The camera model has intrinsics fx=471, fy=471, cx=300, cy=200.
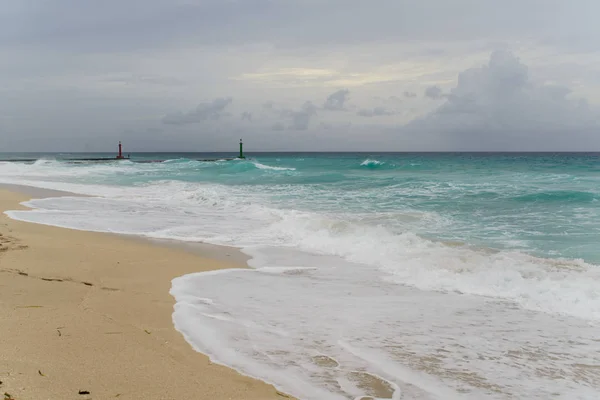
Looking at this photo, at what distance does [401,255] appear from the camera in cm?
789

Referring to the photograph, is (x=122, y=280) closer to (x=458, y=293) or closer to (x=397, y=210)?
(x=458, y=293)

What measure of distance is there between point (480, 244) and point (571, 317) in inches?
161

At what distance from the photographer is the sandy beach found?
2973mm

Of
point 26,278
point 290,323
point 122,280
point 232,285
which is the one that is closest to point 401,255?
point 232,285

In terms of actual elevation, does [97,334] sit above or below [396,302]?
above

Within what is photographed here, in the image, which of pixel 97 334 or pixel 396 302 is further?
pixel 396 302

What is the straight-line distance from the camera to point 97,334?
12.5 ft

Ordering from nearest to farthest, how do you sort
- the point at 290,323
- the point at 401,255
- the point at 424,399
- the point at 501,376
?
the point at 424,399, the point at 501,376, the point at 290,323, the point at 401,255

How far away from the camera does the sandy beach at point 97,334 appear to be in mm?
2973

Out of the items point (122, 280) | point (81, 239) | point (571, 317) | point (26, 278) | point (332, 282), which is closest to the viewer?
point (571, 317)

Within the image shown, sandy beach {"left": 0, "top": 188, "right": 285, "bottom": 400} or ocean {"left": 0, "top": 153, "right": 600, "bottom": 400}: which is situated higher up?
sandy beach {"left": 0, "top": 188, "right": 285, "bottom": 400}

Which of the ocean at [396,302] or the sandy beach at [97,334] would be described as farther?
the ocean at [396,302]

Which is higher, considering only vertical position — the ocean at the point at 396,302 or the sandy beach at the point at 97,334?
the sandy beach at the point at 97,334

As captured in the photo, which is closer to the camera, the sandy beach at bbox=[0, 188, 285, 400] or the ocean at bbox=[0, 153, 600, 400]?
the sandy beach at bbox=[0, 188, 285, 400]
